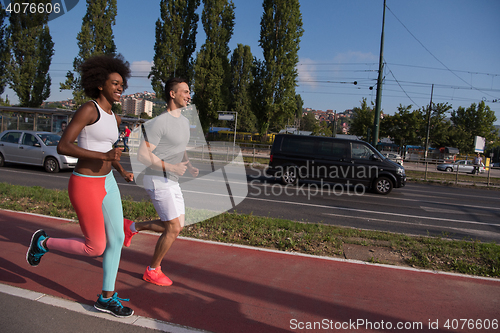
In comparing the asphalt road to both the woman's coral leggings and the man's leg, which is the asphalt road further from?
the woman's coral leggings

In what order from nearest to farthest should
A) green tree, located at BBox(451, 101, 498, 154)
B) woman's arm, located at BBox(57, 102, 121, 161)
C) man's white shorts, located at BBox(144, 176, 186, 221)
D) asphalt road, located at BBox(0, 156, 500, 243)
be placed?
1. woman's arm, located at BBox(57, 102, 121, 161)
2. man's white shorts, located at BBox(144, 176, 186, 221)
3. asphalt road, located at BBox(0, 156, 500, 243)
4. green tree, located at BBox(451, 101, 498, 154)

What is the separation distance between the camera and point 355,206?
9484 mm

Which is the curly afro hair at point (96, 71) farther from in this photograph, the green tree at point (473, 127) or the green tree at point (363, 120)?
the green tree at point (473, 127)

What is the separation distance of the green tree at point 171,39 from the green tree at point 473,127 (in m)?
46.1

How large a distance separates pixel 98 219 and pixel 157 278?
1054 millimetres

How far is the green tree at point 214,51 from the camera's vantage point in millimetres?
36312

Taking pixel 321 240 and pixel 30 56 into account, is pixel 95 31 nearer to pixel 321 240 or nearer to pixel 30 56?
pixel 30 56

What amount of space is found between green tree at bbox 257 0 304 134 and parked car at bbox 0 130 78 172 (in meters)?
26.1

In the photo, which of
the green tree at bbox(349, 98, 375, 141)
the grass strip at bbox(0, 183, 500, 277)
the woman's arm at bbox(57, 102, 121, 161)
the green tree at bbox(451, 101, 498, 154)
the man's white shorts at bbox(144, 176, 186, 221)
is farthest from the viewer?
the green tree at bbox(451, 101, 498, 154)

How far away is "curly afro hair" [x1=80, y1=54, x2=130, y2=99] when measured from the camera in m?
2.70

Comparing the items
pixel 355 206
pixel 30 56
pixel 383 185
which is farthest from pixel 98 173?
pixel 30 56

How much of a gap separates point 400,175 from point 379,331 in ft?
34.9

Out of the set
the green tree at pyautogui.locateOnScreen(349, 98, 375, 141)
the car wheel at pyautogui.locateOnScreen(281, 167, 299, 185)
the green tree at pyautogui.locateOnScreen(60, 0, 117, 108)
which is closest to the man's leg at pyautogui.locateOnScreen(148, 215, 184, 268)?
the car wheel at pyautogui.locateOnScreen(281, 167, 299, 185)

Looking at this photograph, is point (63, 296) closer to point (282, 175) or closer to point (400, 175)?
point (282, 175)
